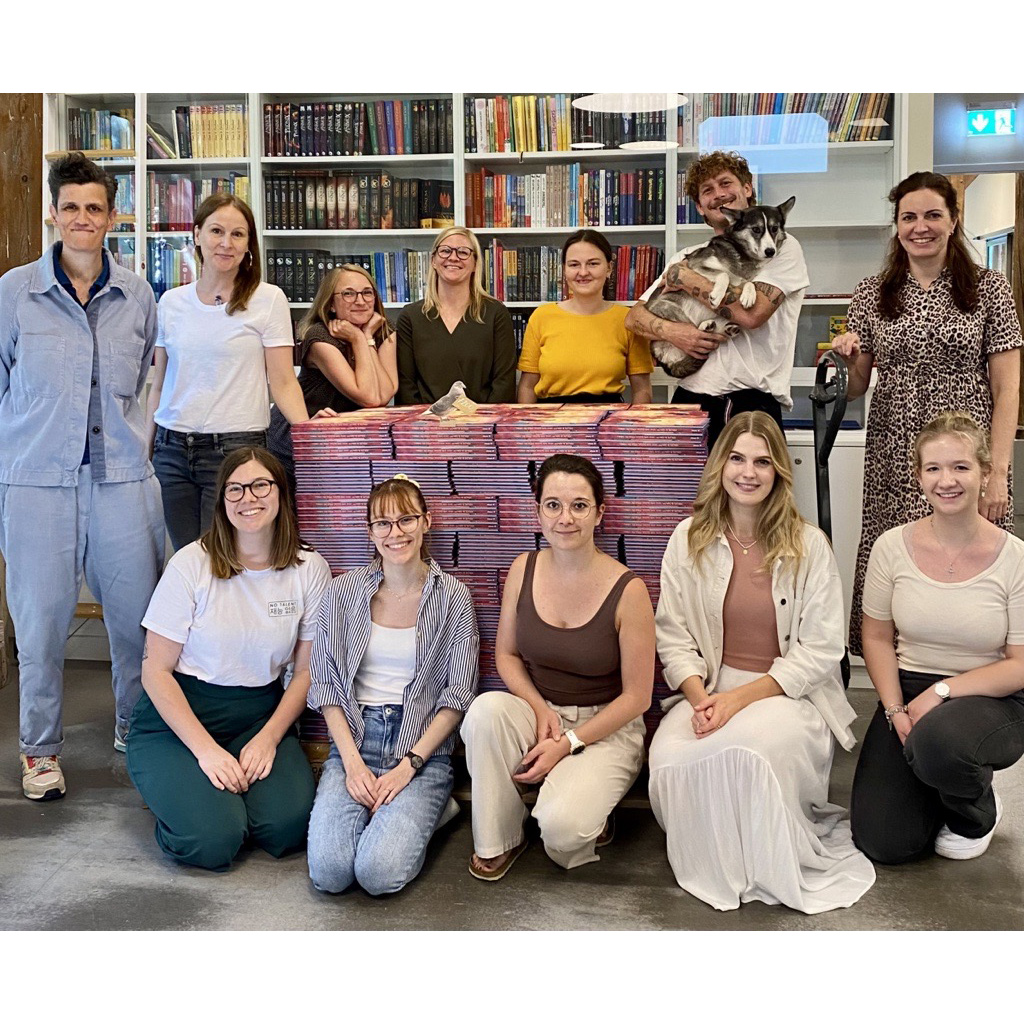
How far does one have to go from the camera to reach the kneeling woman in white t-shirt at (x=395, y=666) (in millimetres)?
2975

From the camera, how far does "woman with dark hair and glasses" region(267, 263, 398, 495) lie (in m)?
3.78

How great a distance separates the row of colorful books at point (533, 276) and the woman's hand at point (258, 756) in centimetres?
305

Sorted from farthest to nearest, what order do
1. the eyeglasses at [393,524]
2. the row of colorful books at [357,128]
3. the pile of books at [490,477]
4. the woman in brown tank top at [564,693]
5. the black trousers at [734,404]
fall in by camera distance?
1. the row of colorful books at [357,128]
2. the black trousers at [734,404]
3. the pile of books at [490,477]
4. the eyeglasses at [393,524]
5. the woman in brown tank top at [564,693]

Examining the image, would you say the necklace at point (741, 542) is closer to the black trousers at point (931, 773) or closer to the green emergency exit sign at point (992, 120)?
the black trousers at point (931, 773)

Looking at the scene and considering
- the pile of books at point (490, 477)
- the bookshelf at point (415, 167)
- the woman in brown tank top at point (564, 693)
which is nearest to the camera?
the woman in brown tank top at point (564, 693)

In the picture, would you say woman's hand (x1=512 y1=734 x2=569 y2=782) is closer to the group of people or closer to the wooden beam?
the group of people

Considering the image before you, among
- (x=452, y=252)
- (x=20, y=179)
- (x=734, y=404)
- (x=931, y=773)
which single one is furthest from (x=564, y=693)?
(x=20, y=179)

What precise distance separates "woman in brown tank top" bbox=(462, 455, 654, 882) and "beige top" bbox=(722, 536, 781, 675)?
0.71ft

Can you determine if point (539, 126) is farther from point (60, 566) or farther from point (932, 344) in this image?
point (60, 566)

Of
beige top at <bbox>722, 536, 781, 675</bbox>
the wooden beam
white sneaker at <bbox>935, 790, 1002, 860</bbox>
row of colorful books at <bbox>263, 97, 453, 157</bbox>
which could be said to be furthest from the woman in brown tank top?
the wooden beam

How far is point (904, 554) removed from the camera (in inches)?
119

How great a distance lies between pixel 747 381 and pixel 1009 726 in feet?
4.70

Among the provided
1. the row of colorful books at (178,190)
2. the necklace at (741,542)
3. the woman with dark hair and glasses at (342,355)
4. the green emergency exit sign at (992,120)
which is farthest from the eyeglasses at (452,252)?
the green emergency exit sign at (992,120)

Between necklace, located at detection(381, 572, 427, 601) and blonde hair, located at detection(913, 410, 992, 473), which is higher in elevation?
blonde hair, located at detection(913, 410, 992, 473)
